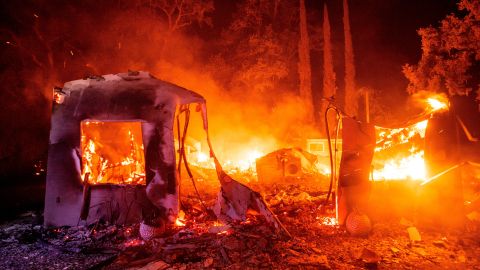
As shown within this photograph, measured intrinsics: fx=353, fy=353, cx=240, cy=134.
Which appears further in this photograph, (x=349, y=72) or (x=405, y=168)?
(x=349, y=72)

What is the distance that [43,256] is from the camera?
24.7 feet

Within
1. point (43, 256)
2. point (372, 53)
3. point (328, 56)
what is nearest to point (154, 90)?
point (43, 256)

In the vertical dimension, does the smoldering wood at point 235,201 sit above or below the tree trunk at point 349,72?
below

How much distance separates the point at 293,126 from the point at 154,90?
74.0ft

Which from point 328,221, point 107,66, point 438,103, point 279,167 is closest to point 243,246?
point 328,221

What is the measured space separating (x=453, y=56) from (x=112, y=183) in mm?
17599

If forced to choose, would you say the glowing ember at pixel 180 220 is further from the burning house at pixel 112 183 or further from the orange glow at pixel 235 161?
the orange glow at pixel 235 161

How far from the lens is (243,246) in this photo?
7.48 m

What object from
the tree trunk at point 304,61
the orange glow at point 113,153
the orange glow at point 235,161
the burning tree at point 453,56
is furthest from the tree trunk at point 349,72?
the orange glow at point 113,153

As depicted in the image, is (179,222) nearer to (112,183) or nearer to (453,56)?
(112,183)

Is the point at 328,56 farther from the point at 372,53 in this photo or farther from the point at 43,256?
the point at 43,256

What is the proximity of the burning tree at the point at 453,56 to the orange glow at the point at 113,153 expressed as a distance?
15.3 metres

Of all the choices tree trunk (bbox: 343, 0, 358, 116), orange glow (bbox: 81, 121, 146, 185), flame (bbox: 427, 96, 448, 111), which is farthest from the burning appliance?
tree trunk (bbox: 343, 0, 358, 116)

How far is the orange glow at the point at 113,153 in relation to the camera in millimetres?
11344
